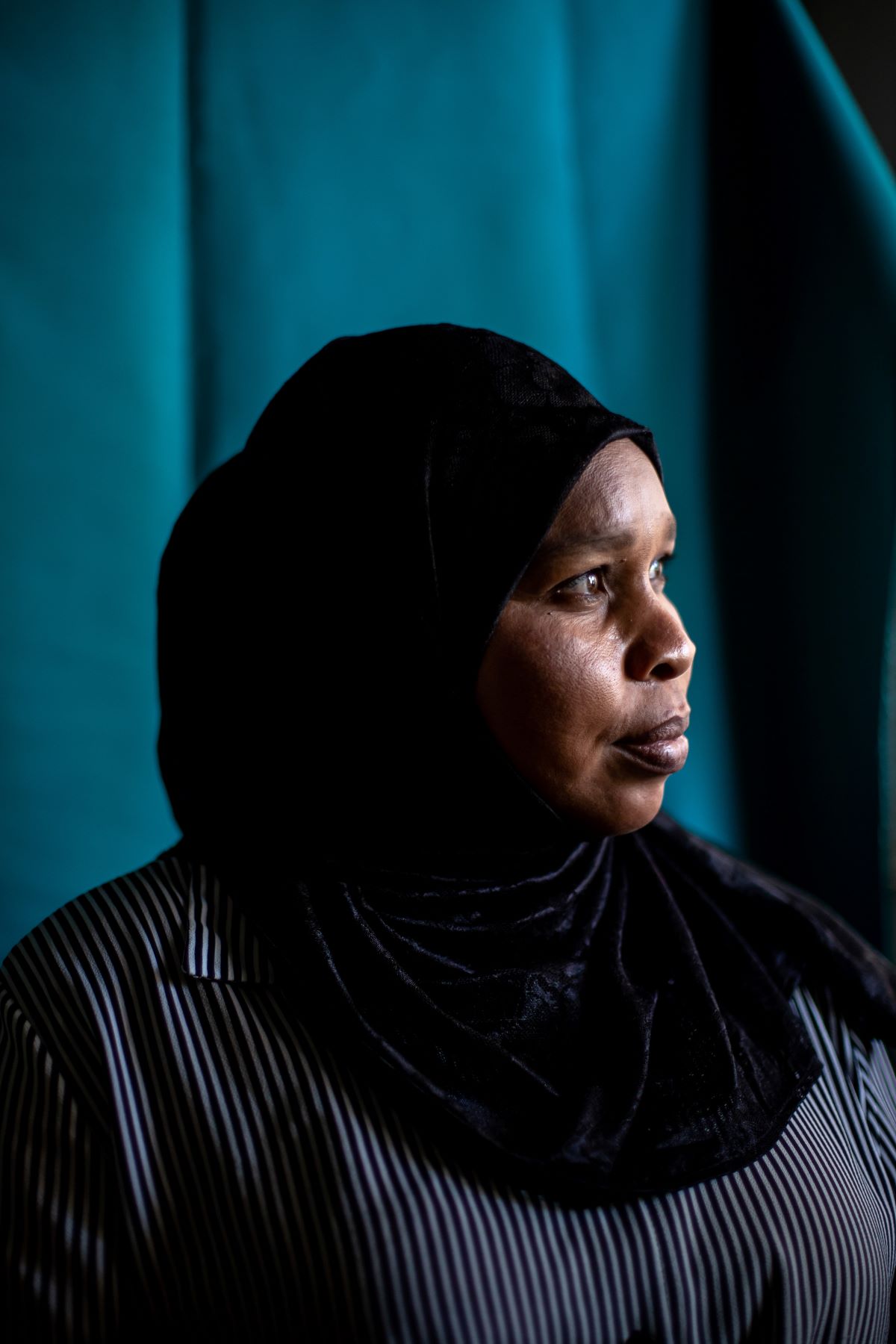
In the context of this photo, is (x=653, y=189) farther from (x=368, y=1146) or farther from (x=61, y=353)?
(x=368, y=1146)

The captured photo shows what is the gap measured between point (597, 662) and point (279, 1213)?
440 mm

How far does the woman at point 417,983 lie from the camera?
74 centimetres

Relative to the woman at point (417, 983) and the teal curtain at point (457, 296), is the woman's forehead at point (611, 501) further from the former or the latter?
the teal curtain at point (457, 296)

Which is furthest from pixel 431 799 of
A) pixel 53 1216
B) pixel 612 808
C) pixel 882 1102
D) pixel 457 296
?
pixel 457 296

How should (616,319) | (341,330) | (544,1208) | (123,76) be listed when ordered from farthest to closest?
(616,319)
(341,330)
(123,76)
(544,1208)

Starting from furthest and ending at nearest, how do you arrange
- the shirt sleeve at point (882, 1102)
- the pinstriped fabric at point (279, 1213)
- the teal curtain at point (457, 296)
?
the teal curtain at point (457, 296)
the shirt sleeve at point (882, 1102)
the pinstriped fabric at point (279, 1213)

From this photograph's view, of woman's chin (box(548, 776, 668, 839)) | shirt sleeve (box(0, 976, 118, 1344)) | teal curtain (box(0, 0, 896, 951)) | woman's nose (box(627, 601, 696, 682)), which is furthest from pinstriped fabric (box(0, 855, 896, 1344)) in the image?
teal curtain (box(0, 0, 896, 951))

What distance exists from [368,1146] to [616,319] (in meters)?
1.12

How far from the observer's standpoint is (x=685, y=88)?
1431 mm

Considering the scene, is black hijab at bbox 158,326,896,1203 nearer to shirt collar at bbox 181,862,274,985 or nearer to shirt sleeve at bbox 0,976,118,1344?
shirt collar at bbox 181,862,274,985

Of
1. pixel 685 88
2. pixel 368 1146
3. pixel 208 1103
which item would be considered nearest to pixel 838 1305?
pixel 368 1146

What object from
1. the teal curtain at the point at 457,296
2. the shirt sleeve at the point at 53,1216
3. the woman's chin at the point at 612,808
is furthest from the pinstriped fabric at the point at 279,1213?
the teal curtain at the point at 457,296

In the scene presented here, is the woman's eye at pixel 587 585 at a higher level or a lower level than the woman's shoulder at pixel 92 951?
higher

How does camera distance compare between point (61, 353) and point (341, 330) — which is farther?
point (341, 330)
